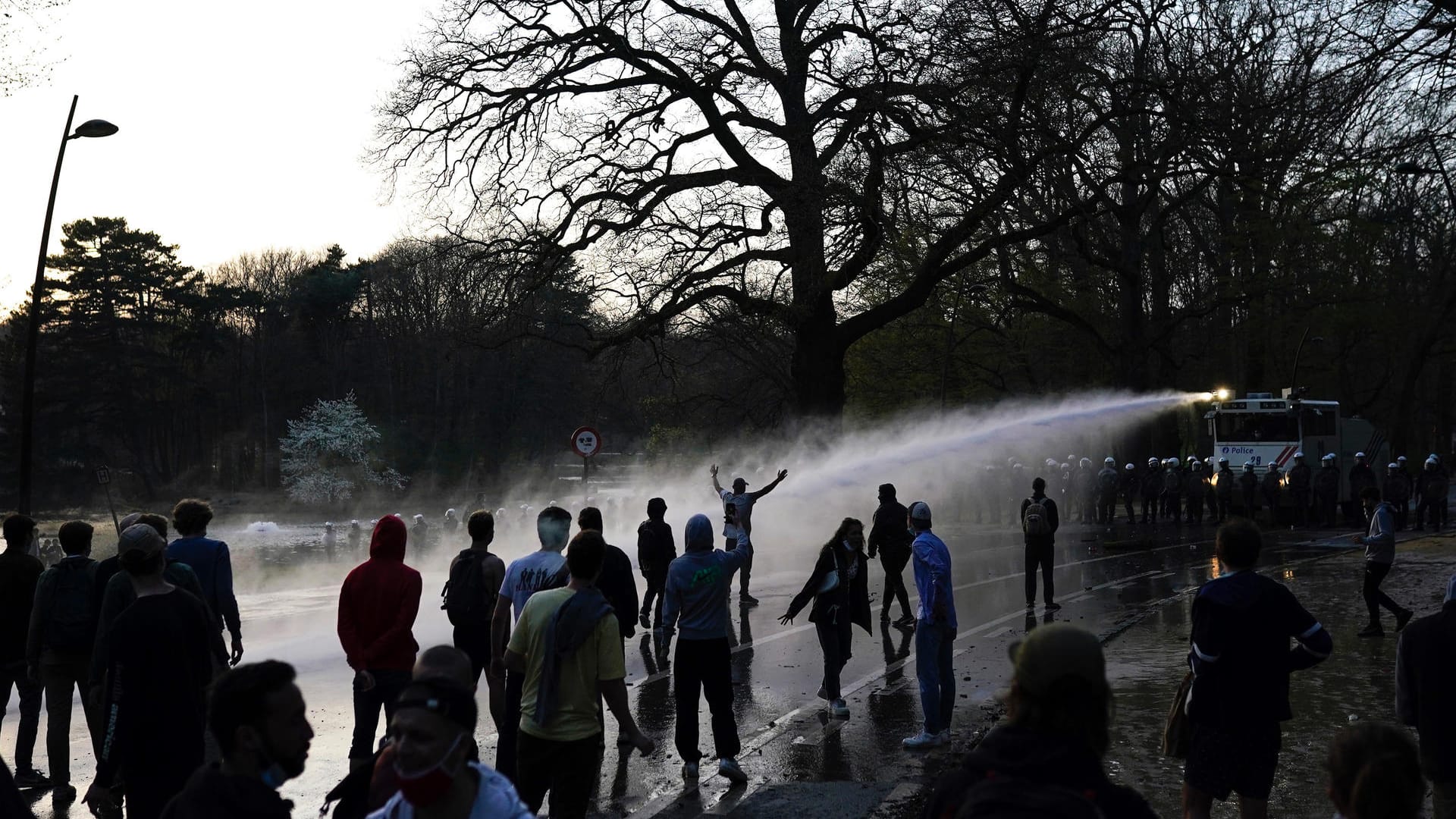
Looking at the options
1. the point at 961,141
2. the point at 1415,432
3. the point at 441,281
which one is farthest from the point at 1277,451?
the point at 1415,432

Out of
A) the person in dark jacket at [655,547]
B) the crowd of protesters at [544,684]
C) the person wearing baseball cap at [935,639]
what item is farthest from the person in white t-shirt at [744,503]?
the person wearing baseball cap at [935,639]

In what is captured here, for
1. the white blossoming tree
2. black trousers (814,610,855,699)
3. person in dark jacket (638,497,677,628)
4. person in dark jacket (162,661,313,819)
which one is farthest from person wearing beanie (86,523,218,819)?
the white blossoming tree

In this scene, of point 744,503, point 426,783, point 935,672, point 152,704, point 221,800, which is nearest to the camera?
point 426,783

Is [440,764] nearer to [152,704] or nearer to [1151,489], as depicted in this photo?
[152,704]

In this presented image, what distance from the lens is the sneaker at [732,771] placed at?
7832 millimetres

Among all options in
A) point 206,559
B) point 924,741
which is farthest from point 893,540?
point 206,559

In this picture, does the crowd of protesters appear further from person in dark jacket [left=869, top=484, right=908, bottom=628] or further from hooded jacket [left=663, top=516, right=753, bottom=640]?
person in dark jacket [left=869, top=484, right=908, bottom=628]

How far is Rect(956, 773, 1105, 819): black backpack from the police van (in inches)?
1313

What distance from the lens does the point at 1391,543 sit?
13312mm

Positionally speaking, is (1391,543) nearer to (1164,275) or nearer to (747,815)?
(747,815)

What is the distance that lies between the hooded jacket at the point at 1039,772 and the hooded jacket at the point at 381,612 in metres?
4.92

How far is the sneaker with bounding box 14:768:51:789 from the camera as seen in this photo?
8.12 metres

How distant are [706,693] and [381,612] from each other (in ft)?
6.74

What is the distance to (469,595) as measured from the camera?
8328 millimetres
